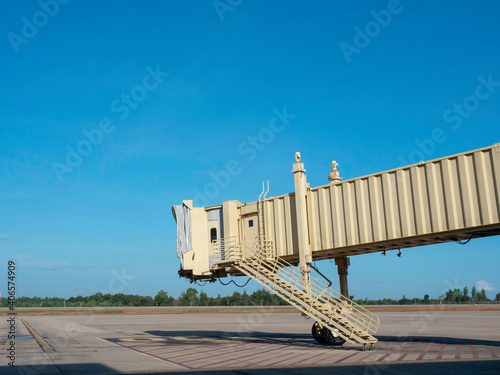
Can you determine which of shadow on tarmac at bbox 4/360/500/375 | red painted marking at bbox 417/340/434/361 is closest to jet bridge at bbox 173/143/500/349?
red painted marking at bbox 417/340/434/361

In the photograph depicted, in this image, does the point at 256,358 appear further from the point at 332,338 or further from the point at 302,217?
the point at 302,217

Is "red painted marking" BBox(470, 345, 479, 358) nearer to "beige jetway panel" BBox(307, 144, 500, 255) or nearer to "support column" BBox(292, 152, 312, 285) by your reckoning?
"beige jetway panel" BBox(307, 144, 500, 255)

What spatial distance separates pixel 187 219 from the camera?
2875cm

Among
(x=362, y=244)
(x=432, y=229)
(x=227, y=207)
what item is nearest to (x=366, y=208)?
(x=362, y=244)

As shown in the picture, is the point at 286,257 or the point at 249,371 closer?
the point at 249,371

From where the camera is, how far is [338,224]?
23.8 meters

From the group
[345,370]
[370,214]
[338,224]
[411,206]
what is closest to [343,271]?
[338,224]

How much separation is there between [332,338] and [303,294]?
2.77 metres

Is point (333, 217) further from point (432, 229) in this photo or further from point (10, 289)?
point (10, 289)

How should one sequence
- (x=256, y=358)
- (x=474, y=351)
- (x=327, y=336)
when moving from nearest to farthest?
(x=256, y=358) → (x=474, y=351) → (x=327, y=336)

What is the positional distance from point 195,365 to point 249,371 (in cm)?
281

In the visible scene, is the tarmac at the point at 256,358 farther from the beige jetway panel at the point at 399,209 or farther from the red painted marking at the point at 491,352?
the beige jetway panel at the point at 399,209

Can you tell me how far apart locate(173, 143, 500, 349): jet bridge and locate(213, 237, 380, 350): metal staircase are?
0.19ft

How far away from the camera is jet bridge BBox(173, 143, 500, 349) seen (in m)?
19.8
